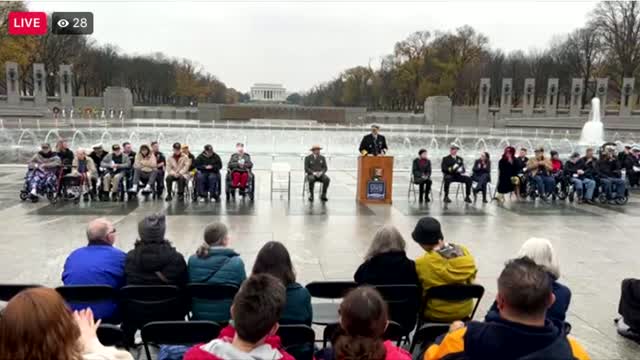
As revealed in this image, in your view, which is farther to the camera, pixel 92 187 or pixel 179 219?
pixel 92 187

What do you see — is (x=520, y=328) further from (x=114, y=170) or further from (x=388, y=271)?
(x=114, y=170)

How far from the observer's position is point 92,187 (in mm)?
13531

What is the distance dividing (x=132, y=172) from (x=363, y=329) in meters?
12.1

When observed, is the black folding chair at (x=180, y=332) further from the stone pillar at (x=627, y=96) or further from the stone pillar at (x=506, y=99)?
the stone pillar at (x=506, y=99)

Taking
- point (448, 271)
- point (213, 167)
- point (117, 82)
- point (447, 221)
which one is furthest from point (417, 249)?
point (117, 82)

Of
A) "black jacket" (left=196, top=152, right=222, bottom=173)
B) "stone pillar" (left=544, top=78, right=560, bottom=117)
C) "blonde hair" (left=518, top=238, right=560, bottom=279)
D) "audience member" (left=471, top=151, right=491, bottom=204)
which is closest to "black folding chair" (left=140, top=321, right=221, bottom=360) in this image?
"blonde hair" (left=518, top=238, right=560, bottom=279)

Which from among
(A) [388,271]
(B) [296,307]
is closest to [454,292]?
(A) [388,271]

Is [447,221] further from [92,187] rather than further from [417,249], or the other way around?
[92,187]

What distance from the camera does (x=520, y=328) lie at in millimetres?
2764

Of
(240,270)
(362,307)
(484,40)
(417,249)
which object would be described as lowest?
(417,249)

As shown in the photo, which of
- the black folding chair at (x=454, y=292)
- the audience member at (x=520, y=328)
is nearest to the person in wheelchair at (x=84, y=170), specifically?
the black folding chair at (x=454, y=292)

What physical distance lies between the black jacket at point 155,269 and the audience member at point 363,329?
7.93ft

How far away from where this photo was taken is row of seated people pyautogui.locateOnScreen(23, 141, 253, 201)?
1323 centimetres

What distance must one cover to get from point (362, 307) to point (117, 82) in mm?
106749
